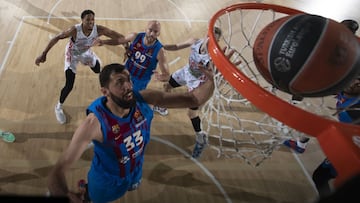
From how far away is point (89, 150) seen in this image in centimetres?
396

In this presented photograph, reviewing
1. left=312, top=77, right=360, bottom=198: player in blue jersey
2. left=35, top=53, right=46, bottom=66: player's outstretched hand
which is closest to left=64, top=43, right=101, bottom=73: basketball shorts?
left=35, top=53, right=46, bottom=66: player's outstretched hand

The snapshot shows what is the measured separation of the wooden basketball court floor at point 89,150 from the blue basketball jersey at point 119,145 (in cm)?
79

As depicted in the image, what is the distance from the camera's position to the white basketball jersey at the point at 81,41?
409 cm

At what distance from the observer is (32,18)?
6.25m

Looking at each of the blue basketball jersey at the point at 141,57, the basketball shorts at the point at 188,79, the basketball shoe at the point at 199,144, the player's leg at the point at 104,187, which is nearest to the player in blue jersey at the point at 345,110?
the basketball shoe at the point at 199,144

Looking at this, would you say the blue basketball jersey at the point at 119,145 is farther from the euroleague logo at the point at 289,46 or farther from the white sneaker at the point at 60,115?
the white sneaker at the point at 60,115

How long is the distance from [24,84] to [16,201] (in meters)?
4.49

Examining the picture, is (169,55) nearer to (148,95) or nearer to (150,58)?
(150,58)

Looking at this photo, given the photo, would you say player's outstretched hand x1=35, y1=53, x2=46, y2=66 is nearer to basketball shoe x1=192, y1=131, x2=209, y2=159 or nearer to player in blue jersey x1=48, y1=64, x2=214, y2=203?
player in blue jersey x1=48, y1=64, x2=214, y2=203

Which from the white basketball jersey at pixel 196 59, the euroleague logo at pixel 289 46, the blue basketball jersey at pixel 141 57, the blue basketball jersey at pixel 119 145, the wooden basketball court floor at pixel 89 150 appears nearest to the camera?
the euroleague logo at pixel 289 46

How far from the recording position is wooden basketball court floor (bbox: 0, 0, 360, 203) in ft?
11.9

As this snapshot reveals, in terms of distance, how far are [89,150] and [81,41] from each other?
1314mm

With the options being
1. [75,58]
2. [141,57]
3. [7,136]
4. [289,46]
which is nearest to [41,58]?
[75,58]

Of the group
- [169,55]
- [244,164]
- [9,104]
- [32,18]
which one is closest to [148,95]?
[244,164]
